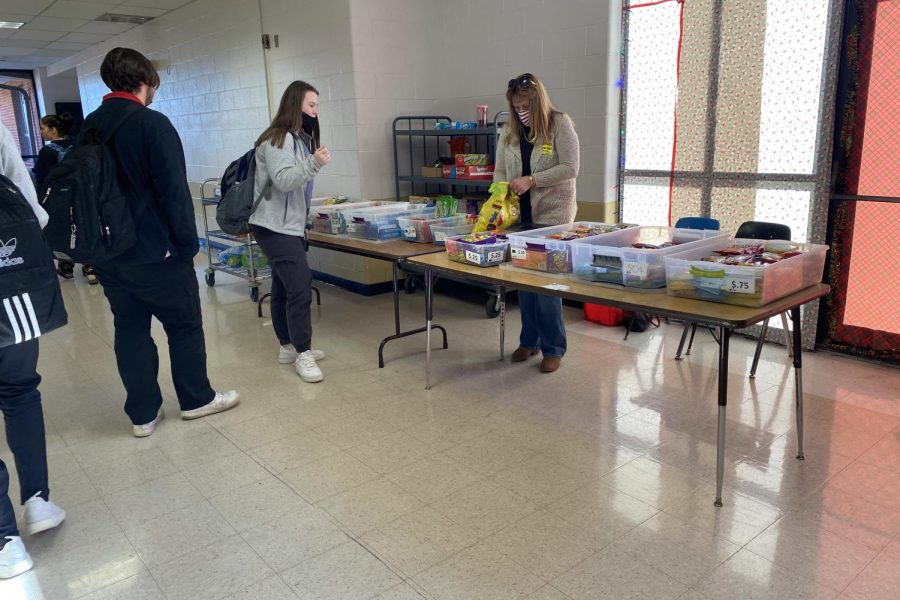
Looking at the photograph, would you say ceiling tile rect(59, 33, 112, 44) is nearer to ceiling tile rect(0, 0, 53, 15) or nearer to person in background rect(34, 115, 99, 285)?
ceiling tile rect(0, 0, 53, 15)

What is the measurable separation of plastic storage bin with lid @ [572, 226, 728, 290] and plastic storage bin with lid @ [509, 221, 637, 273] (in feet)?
0.19

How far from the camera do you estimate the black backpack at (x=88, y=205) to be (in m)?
2.46

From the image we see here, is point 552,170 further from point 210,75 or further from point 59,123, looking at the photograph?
point 210,75

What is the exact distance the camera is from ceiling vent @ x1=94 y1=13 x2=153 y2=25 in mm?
7629

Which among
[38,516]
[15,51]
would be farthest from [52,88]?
[38,516]

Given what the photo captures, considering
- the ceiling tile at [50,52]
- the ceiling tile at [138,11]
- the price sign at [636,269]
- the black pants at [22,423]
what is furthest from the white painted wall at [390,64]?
the ceiling tile at [50,52]

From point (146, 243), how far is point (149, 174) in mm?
278

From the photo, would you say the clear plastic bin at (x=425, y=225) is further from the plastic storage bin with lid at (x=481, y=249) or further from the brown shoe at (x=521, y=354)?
the brown shoe at (x=521, y=354)

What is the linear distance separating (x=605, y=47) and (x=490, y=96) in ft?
3.70

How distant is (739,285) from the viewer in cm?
226

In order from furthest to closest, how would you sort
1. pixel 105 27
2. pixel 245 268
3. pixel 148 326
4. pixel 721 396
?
pixel 105 27 < pixel 245 268 < pixel 148 326 < pixel 721 396

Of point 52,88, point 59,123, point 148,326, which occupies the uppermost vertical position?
point 52,88

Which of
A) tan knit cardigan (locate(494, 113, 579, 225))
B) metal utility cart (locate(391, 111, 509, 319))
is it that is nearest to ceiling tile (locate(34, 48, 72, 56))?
metal utility cart (locate(391, 111, 509, 319))

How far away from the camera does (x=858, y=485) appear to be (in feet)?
8.05
